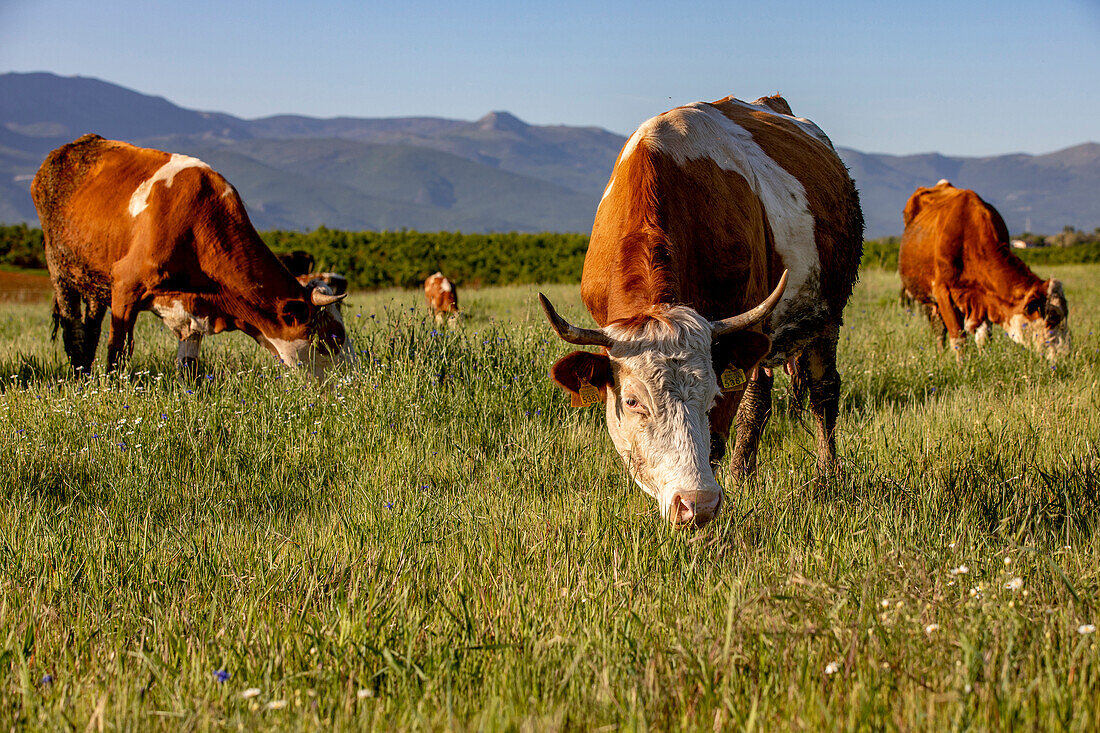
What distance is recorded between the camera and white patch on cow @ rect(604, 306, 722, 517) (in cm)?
314

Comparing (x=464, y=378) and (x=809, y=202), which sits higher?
(x=809, y=202)

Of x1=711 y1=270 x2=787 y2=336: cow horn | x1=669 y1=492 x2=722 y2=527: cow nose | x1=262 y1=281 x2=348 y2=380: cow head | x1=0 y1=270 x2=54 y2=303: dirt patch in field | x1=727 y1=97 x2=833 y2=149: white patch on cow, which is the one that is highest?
x1=727 y1=97 x2=833 y2=149: white patch on cow

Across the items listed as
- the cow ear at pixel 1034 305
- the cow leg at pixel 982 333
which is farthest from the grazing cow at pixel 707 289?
the cow ear at pixel 1034 305

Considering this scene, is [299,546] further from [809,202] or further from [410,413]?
[809,202]

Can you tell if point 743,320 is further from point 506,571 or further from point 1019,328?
point 1019,328

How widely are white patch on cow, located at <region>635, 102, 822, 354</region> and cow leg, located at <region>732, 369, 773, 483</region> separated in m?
0.41

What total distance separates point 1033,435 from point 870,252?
28.7 meters

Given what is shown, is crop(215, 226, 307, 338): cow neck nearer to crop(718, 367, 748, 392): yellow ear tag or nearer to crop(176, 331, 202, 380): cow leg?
crop(176, 331, 202, 380): cow leg

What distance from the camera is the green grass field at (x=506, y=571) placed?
80.0 inches

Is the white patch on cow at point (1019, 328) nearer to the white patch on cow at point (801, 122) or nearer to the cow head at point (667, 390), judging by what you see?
the white patch on cow at point (801, 122)

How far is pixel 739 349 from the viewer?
11.8 ft

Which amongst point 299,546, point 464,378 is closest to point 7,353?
point 464,378

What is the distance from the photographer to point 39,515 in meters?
3.42

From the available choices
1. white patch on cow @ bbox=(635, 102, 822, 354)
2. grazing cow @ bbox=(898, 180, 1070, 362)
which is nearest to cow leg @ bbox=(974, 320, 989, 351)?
grazing cow @ bbox=(898, 180, 1070, 362)
